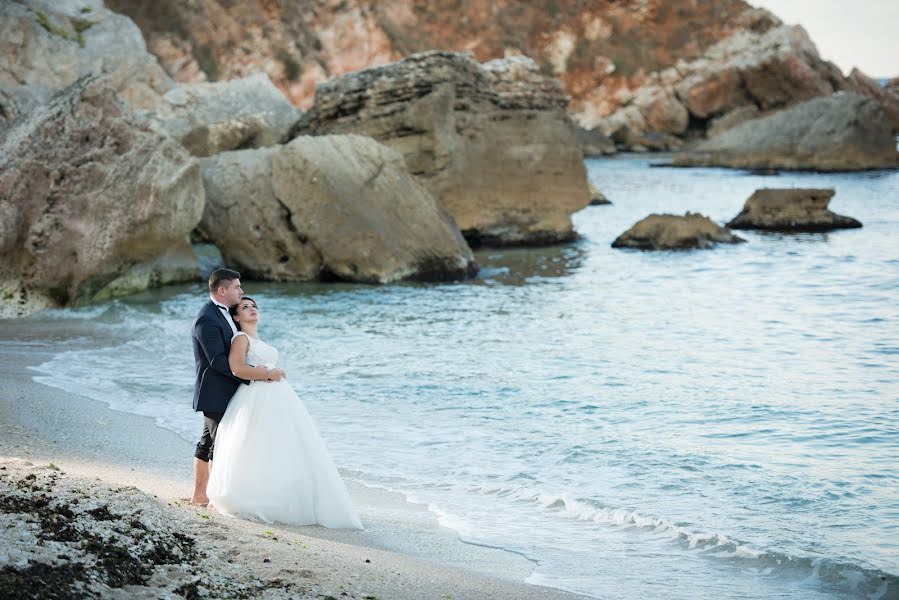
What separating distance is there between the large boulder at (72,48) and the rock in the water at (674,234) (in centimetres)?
1218

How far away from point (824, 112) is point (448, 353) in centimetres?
4343

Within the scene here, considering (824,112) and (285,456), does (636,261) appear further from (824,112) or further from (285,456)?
(824,112)

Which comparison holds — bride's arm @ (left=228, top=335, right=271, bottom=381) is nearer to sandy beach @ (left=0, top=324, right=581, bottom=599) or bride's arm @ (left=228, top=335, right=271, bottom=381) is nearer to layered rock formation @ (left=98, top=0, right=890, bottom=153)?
sandy beach @ (left=0, top=324, right=581, bottom=599)

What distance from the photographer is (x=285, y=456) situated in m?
5.76

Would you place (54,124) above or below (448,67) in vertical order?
below

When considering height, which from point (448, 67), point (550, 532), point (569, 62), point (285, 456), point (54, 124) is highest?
point (569, 62)

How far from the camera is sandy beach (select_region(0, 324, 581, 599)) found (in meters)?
4.26

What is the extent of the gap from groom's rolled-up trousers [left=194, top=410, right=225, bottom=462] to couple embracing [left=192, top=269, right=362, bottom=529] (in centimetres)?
7

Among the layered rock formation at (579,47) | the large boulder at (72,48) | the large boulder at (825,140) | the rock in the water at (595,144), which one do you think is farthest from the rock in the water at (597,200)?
the rock in the water at (595,144)

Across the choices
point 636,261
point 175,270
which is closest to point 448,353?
point 175,270

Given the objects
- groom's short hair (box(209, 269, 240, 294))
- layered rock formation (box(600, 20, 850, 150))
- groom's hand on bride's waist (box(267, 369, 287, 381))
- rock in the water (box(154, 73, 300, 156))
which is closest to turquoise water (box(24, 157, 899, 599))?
groom's hand on bride's waist (box(267, 369, 287, 381))

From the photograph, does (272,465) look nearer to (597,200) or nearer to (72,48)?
(72,48)

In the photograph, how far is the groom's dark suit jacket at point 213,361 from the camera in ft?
19.1

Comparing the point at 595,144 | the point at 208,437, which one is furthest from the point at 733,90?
the point at 208,437
